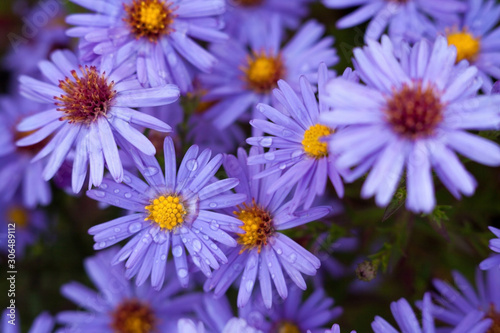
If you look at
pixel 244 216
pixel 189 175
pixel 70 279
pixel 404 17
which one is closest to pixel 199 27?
pixel 189 175

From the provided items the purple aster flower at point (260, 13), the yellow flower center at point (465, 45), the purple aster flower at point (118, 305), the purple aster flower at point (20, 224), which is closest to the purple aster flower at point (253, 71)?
the purple aster flower at point (260, 13)

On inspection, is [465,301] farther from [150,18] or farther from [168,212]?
[150,18]

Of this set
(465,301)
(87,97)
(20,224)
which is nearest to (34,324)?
(20,224)

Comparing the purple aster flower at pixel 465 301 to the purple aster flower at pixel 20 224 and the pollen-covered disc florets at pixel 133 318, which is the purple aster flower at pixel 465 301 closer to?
the pollen-covered disc florets at pixel 133 318

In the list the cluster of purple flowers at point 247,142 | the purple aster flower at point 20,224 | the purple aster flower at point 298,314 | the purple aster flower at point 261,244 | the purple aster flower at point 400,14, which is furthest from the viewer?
the purple aster flower at point 20,224

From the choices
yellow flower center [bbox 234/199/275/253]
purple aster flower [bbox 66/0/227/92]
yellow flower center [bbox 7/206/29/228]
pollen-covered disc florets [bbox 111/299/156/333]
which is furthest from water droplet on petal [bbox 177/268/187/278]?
yellow flower center [bbox 7/206/29/228]

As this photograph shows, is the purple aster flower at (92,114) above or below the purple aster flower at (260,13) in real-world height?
below
